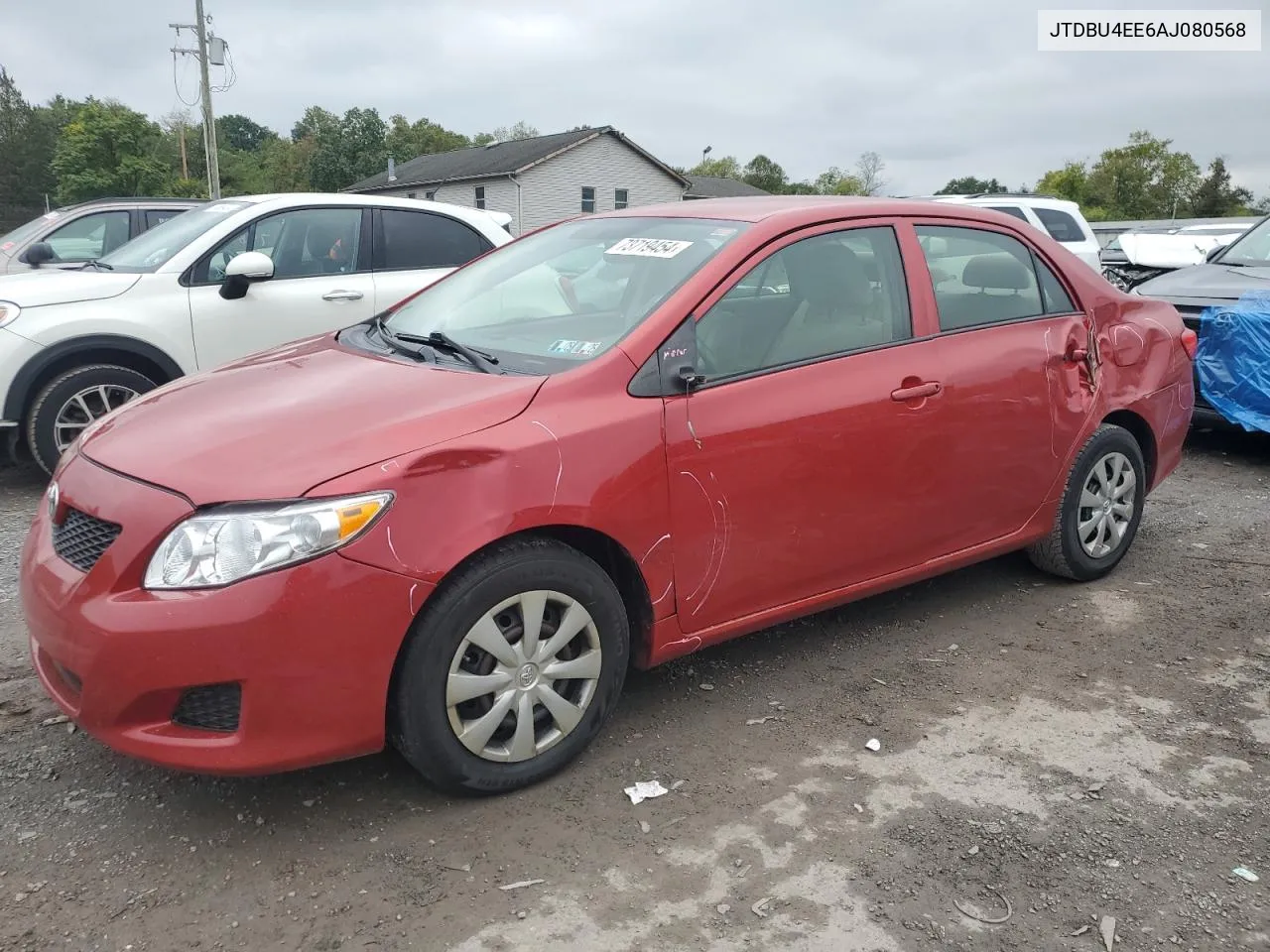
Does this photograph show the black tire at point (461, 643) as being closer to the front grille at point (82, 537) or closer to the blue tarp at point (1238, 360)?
the front grille at point (82, 537)

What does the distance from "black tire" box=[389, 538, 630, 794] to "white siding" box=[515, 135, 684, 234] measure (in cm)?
4117

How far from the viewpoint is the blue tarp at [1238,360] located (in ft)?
22.2

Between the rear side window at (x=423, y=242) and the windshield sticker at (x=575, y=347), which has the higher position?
the rear side window at (x=423, y=242)

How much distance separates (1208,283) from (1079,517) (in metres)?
3.98

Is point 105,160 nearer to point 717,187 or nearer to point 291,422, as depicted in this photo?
point 717,187

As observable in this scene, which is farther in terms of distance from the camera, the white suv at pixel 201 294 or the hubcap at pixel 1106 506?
the white suv at pixel 201 294

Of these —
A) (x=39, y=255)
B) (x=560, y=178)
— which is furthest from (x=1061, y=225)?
(x=560, y=178)

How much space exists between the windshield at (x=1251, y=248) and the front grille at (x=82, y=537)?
8076 mm

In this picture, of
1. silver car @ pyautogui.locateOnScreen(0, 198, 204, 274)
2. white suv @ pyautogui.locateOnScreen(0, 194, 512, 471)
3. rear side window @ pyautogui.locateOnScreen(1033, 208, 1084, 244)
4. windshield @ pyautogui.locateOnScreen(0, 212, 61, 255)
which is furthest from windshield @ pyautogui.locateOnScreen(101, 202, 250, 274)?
rear side window @ pyautogui.locateOnScreen(1033, 208, 1084, 244)

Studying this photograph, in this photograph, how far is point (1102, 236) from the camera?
28.3 m

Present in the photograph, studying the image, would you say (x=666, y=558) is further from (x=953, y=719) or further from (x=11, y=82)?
(x=11, y=82)

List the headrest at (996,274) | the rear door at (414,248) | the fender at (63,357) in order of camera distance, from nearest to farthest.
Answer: the headrest at (996,274) → the fender at (63,357) → the rear door at (414,248)

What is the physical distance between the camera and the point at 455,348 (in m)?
3.37

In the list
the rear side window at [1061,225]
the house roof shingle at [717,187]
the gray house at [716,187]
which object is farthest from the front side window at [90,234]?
the house roof shingle at [717,187]
